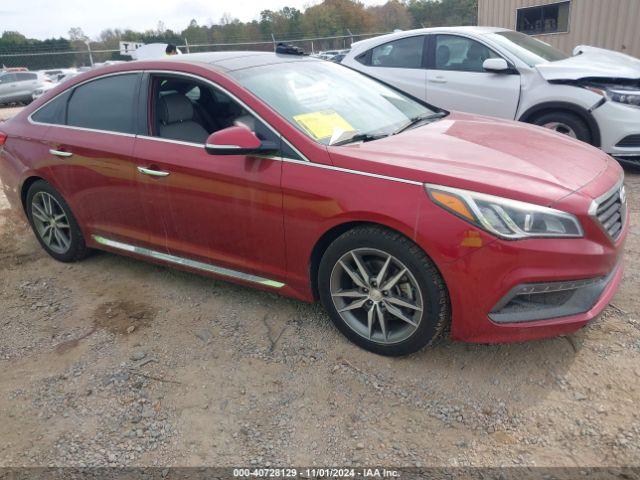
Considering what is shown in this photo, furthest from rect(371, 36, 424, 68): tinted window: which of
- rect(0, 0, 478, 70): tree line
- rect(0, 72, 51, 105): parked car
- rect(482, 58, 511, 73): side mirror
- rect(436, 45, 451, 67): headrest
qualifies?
rect(0, 72, 51, 105): parked car

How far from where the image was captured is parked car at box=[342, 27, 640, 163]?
5340 millimetres

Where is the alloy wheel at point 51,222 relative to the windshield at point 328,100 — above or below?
below

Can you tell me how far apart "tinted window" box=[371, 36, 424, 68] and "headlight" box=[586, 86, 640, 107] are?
208 centimetres

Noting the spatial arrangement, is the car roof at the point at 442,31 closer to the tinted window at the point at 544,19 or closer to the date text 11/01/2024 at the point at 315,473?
the date text 11/01/2024 at the point at 315,473

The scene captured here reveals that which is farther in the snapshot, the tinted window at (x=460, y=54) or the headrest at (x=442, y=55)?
the headrest at (x=442, y=55)

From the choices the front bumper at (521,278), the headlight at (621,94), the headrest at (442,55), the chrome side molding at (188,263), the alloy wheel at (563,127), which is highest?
the headrest at (442,55)

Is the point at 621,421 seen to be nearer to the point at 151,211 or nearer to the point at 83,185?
the point at 151,211

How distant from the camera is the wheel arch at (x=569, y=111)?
5.37m

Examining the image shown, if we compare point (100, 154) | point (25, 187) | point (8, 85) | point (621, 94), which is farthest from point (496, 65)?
point (8, 85)

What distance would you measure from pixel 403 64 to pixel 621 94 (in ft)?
8.19

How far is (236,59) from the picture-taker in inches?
137

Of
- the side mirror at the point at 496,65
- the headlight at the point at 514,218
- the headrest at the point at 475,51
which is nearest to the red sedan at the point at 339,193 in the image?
the headlight at the point at 514,218

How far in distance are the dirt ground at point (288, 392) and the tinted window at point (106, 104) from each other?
4.24ft

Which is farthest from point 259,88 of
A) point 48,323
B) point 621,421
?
point 621,421
